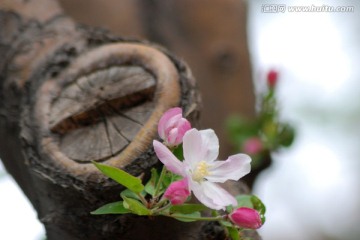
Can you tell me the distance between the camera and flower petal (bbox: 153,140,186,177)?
655 millimetres

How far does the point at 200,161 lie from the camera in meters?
0.68

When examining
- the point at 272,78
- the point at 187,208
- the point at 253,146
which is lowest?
the point at 253,146

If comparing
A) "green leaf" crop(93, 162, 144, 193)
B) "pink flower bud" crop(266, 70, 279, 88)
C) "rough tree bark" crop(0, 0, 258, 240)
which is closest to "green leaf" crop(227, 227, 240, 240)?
"rough tree bark" crop(0, 0, 258, 240)

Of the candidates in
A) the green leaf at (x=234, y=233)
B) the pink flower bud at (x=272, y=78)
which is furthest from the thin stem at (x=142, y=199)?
the pink flower bud at (x=272, y=78)

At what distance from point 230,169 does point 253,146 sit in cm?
97

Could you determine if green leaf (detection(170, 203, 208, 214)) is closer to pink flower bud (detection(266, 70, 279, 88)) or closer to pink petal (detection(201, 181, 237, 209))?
pink petal (detection(201, 181, 237, 209))

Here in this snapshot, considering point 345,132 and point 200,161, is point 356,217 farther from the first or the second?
point 200,161

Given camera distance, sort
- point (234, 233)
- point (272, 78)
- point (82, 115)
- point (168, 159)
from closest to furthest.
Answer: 1. point (168, 159)
2. point (234, 233)
3. point (82, 115)
4. point (272, 78)

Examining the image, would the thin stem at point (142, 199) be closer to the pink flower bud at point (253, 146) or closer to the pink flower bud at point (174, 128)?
the pink flower bud at point (174, 128)

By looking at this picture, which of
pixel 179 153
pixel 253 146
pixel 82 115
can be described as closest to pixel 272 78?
pixel 253 146

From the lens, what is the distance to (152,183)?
719 millimetres

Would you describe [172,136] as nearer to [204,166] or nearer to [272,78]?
[204,166]

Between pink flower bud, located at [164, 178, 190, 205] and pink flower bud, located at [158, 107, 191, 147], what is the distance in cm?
5

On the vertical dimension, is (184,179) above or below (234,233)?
above
